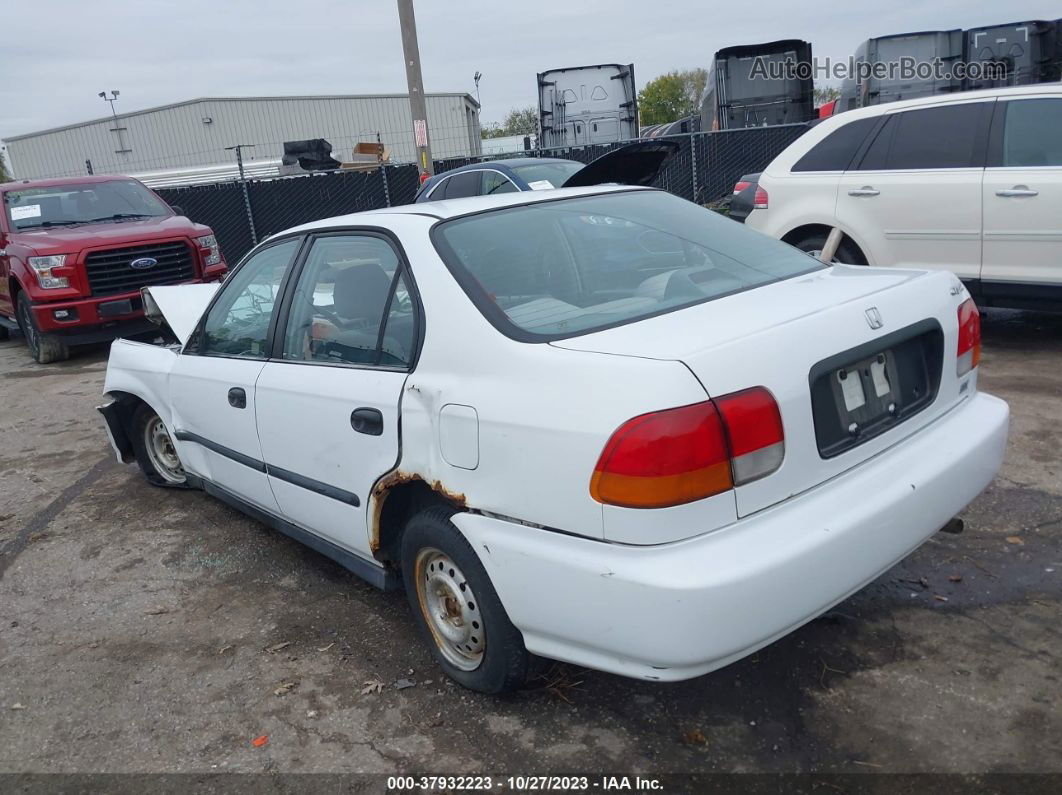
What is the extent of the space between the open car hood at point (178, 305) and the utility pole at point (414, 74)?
888 centimetres

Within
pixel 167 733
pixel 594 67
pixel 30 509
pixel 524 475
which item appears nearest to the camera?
pixel 524 475

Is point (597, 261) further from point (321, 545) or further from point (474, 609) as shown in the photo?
point (321, 545)

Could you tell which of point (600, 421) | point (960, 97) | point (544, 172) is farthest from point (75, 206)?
point (600, 421)

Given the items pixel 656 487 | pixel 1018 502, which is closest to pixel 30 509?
pixel 656 487

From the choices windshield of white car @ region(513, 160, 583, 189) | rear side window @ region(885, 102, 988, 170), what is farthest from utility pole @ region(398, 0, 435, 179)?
rear side window @ region(885, 102, 988, 170)

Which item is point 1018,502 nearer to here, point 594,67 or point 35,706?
point 35,706

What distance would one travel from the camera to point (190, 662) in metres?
3.21

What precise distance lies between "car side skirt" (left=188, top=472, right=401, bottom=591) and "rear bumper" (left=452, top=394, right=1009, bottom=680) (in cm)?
70

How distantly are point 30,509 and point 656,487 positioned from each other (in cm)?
424

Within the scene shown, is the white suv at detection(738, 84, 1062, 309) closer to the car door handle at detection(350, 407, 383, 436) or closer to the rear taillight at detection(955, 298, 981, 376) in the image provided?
the rear taillight at detection(955, 298, 981, 376)

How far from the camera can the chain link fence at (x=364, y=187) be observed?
47.7ft

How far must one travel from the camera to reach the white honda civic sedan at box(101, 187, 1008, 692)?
2.13 m

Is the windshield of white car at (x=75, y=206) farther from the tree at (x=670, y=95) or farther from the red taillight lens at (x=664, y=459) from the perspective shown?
the tree at (x=670, y=95)

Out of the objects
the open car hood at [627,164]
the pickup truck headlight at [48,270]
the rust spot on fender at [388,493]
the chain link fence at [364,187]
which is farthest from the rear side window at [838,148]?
the chain link fence at [364,187]
